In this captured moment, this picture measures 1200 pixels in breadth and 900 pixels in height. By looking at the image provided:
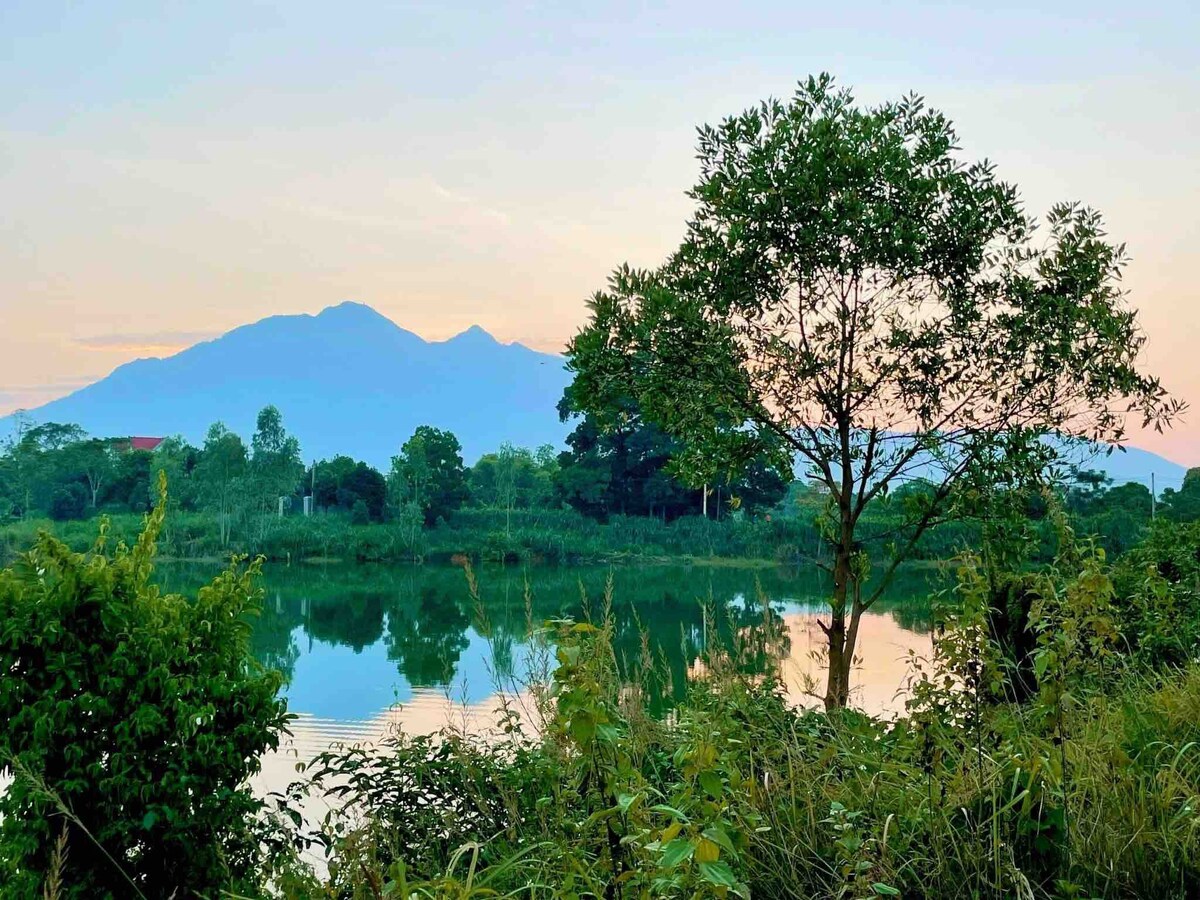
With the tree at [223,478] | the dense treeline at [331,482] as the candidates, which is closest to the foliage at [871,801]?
the dense treeline at [331,482]

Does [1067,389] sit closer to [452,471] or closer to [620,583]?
→ [620,583]

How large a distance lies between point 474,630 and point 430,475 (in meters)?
23.9

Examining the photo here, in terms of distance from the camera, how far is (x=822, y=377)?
20.5 ft

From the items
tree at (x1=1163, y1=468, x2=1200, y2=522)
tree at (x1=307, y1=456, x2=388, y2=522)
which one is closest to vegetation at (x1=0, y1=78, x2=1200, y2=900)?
tree at (x1=1163, y1=468, x2=1200, y2=522)

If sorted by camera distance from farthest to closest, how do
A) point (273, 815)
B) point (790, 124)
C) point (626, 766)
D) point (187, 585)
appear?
point (187, 585), point (790, 124), point (273, 815), point (626, 766)

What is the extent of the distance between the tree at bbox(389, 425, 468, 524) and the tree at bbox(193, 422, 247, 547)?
4903mm

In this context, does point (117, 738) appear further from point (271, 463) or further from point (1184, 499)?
point (271, 463)

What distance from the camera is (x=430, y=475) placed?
116 ft

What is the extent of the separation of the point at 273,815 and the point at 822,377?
398 cm

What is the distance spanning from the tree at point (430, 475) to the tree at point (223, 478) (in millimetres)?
4903

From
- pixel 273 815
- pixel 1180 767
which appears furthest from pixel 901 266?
pixel 273 815

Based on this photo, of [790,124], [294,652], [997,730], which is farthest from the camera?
[294,652]

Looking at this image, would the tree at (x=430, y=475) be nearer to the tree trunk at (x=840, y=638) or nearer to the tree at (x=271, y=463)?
the tree at (x=271, y=463)

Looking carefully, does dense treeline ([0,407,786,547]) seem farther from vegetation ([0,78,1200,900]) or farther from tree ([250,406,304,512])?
vegetation ([0,78,1200,900])
